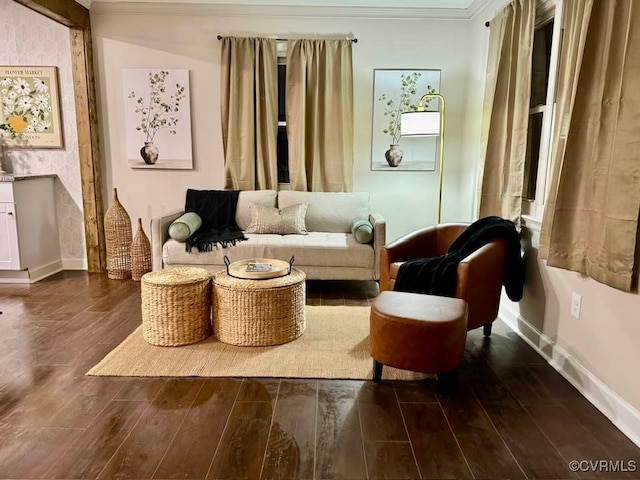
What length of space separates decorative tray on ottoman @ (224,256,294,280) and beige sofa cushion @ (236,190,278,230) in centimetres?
125

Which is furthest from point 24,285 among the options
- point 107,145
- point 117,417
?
point 117,417

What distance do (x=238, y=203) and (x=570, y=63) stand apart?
292cm

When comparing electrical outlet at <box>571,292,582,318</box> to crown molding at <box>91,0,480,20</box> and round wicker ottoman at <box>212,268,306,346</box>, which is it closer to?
round wicker ottoman at <box>212,268,306,346</box>

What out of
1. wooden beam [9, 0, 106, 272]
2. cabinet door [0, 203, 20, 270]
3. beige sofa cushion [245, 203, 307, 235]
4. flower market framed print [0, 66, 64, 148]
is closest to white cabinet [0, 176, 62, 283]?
cabinet door [0, 203, 20, 270]

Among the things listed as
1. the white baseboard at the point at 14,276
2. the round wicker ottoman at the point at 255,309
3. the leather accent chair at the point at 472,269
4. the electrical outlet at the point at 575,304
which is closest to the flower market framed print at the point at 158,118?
the white baseboard at the point at 14,276

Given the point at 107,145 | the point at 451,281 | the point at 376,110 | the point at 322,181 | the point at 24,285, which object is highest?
the point at 376,110

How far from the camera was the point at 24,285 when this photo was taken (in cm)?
423

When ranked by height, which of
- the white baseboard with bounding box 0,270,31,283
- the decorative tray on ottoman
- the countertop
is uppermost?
the countertop

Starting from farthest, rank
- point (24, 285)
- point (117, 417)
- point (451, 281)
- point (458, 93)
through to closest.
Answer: point (458, 93) → point (24, 285) → point (451, 281) → point (117, 417)

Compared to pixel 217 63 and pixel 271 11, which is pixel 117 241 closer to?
pixel 217 63

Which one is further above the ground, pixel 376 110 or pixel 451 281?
pixel 376 110

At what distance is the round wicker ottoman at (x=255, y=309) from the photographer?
112 inches

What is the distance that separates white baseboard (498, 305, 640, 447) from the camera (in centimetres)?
204

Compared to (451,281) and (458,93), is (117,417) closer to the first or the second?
(451,281)
